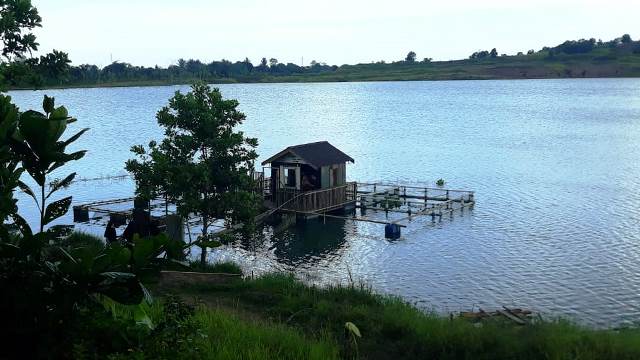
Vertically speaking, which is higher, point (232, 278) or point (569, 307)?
point (232, 278)

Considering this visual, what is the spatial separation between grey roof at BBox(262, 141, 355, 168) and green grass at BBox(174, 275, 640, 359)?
24363 mm

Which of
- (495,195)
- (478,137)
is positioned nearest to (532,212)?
(495,195)

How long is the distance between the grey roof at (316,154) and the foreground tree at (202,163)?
15.3 metres

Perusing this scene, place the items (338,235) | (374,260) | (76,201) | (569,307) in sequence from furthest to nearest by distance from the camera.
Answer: (76,201) < (338,235) < (374,260) < (569,307)

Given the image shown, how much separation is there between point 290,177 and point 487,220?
517 inches

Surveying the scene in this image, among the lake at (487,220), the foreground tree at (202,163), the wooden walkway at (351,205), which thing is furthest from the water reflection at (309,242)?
the foreground tree at (202,163)

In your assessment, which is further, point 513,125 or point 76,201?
point 513,125

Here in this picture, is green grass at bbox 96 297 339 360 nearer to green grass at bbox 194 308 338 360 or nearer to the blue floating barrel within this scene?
green grass at bbox 194 308 338 360

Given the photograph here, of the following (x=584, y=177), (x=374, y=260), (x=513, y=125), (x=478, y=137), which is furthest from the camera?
(x=513, y=125)

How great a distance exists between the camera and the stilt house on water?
133ft

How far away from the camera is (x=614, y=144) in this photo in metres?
78.0

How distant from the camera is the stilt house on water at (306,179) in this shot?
1596 inches

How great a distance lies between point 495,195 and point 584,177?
1240 centimetres

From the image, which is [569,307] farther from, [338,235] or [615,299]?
[338,235]
